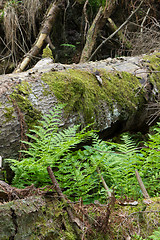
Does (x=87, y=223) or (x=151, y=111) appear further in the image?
(x=151, y=111)

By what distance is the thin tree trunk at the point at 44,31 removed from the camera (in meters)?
6.08

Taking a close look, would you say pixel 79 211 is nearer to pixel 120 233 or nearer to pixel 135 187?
pixel 120 233

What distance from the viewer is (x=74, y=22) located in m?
8.04

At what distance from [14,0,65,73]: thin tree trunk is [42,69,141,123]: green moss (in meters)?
3.33

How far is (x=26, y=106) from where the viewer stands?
7.84 ft

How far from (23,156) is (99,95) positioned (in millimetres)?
1421

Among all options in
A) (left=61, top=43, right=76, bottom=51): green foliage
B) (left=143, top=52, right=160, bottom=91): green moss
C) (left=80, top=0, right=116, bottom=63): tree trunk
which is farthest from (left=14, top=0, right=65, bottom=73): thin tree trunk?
(left=143, top=52, right=160, bottom=91): green moss

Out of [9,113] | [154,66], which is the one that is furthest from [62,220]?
[154,66]

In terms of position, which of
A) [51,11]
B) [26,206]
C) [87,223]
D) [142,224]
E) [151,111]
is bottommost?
[151,111]

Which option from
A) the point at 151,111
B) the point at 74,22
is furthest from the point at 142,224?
the point at 74,22

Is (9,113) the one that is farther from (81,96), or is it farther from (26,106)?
(81,96)

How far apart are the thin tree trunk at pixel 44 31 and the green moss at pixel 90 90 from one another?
131 inches

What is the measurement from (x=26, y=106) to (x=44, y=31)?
4779 millimetres

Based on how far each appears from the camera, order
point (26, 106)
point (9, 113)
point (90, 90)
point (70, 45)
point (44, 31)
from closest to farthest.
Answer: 1. point (9, 113)
2. point (26, 106)
3. point (90, 90)
4. point (44, 31)
5. point (70, 45)
